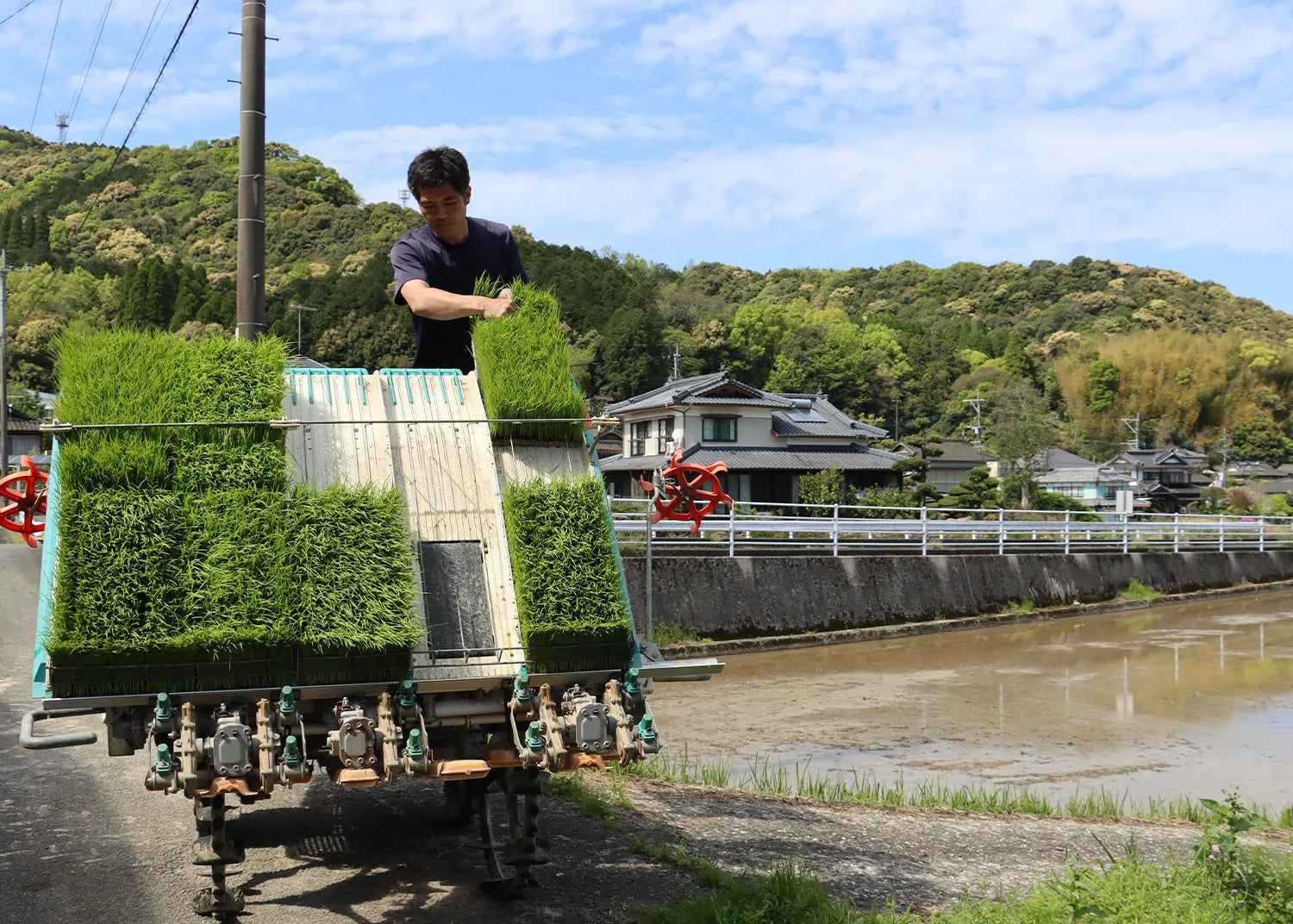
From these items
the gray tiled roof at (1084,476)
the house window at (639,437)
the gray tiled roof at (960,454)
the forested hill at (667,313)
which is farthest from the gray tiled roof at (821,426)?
the gray tiled roof at (1084,476)

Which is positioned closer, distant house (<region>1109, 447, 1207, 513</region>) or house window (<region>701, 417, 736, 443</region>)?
house window (<region>701, 417, 736, 443</region>)

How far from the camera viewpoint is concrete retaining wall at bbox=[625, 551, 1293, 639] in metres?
20.9

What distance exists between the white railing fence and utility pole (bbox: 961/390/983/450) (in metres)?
27.5

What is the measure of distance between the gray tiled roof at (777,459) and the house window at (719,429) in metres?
0.39

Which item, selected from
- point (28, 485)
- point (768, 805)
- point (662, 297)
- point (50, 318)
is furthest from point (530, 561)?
point (662, 297)

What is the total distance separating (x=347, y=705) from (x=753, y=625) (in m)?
17.8

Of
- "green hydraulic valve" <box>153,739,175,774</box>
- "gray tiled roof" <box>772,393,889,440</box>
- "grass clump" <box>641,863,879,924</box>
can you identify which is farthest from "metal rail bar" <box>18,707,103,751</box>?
"gray tiled roof" <box>772,393,889,440</box>

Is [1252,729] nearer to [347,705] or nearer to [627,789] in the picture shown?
[627,789]

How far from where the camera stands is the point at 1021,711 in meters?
15.8

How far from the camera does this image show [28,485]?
213 inches

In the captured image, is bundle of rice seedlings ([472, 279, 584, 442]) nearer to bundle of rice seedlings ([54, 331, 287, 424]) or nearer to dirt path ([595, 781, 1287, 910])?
bundle of rice seedlings ([54, 331, 287, 424])

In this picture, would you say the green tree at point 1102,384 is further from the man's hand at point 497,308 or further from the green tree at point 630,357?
the man's hand at point 497,308

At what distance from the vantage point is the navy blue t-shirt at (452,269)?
18.3 ft

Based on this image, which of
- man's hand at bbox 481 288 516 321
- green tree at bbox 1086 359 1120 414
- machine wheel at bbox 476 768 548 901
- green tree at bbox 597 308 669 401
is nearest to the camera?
machine wheel at bbox 476 768 548 901
